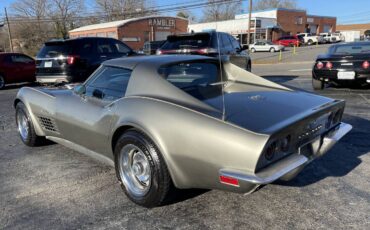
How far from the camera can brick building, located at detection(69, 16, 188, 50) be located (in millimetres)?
49500

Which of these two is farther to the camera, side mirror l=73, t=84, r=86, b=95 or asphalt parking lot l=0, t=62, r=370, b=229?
side mirror l=73, t=84, r=86, b=95

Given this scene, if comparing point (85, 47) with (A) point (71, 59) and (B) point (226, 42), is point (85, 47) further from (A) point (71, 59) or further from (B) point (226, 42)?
(B) point (226, 42)

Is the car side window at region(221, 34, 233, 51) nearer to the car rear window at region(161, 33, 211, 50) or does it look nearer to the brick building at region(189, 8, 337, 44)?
the car rear window at region(161, 33, 211, 50)

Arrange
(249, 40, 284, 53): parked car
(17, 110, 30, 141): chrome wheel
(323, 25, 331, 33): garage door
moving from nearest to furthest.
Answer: (17, 110, 30, 141): chrome wheel, (249, 40, 284, 53): parked car, (323, 25, 331, 33): garage door

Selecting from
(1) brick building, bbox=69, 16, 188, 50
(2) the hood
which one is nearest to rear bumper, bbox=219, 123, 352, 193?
(2) the hood

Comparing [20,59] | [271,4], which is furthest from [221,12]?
[20,59]

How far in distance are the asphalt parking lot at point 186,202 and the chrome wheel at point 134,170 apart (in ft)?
0.52

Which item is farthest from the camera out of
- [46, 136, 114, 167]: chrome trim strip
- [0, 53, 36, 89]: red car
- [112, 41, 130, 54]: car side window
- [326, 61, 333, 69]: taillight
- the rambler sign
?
the rambler sign

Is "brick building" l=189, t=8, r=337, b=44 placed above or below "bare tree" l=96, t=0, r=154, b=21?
below

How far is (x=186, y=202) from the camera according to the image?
332cm

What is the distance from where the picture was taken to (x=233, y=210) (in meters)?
3.14

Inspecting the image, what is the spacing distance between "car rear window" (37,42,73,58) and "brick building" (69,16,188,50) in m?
40.0

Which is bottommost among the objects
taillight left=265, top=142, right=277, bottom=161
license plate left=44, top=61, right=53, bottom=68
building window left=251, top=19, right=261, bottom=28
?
taillight left=265, top=142, right=277, bottom=161

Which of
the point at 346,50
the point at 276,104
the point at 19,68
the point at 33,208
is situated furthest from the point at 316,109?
the point at 19,68
